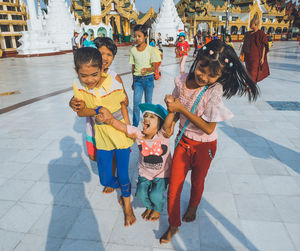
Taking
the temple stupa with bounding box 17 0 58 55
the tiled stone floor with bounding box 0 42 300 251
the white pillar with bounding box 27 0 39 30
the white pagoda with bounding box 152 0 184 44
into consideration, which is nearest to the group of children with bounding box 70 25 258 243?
the tiled stone floor with bounding box 0 42 300 251

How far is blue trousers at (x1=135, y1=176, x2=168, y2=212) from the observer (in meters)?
2.18

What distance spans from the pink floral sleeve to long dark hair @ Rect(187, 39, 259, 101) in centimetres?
11

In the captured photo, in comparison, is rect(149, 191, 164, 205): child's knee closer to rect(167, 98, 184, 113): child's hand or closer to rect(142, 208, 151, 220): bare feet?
rect(142, 208, 151, 220): bare feet

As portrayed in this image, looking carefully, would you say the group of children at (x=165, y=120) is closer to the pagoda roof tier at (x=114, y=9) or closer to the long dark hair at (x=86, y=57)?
the long dark hair at (x=86, y=57)

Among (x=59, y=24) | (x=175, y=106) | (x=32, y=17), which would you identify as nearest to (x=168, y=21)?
(x=59, y=24)

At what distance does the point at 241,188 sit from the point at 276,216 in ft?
1.70

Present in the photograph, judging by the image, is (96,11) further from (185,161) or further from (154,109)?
(185,161)

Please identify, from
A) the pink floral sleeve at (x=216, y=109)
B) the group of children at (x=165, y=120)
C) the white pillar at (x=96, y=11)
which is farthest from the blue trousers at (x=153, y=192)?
the white pillar at (x=96, y=11)

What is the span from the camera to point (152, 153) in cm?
215

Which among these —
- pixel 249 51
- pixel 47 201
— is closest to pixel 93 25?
pixel 249 51

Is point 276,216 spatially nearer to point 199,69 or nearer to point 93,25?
point 199,69

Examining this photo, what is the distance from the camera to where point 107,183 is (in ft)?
7.75

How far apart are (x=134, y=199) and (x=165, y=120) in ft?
4.18

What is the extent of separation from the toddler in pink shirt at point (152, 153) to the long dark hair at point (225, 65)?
47cm
